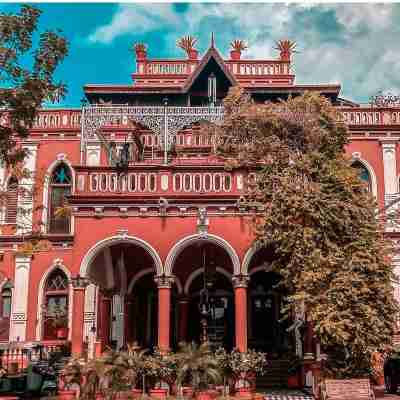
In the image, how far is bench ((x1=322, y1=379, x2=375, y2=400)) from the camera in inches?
585

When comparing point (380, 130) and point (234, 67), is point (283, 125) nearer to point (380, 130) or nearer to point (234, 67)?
point (380, 130)

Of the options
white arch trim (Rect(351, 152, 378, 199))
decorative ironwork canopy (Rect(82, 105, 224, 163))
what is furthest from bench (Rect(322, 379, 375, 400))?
white arch trim (Rect(351, 152, 378, 199))

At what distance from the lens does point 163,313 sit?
55.0ft

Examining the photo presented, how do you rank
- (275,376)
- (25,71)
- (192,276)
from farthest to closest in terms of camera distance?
(192,276) < (275,376) < (25,71)

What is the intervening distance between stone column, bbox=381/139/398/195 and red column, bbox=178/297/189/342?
8.77 m

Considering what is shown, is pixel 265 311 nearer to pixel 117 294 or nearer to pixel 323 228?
pixel 117 294

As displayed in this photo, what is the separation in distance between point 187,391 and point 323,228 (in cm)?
523

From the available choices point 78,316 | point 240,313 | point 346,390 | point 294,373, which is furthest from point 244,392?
point 78,316

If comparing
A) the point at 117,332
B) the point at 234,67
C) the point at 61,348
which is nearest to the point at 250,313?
the point at 117,332

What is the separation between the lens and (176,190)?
17.5 metres

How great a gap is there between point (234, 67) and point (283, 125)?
11.5m

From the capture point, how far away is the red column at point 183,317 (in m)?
20.7

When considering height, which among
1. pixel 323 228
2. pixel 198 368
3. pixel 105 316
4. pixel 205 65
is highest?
pixel 205 65

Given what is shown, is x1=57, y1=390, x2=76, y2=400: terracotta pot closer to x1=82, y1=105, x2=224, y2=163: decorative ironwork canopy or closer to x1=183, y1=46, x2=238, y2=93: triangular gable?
x1=82, y1=105, x2=224, y2=163: decorative ironwork canopy
